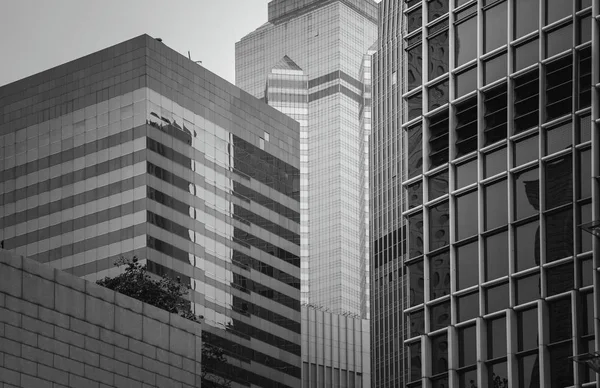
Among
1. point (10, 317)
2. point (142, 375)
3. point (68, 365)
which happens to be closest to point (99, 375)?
point (68, 365)

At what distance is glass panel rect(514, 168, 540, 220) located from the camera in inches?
3548

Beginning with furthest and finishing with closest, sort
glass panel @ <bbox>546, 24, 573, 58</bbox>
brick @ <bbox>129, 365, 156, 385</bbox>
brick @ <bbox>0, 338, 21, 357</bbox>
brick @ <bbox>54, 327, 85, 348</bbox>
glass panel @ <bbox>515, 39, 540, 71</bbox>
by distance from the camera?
brick @ <bbox>129, 365, 156, 385</bbox> → brick @ <bbox>54, 327, 85, 348</bbox> → glass panel @ <bbox>515, 39, 540, 71</bbox> → glass panel @ <bbox>546, 24, 573, 58</bbox> → brick @ <bbox>0, 338, 21, 357</bbox>

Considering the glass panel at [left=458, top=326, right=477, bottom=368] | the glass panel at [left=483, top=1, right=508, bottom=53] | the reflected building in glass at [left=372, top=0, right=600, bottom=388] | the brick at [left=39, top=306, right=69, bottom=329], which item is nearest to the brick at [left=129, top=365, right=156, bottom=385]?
the brick at [left=39, top=306, right=69, bottom=329]

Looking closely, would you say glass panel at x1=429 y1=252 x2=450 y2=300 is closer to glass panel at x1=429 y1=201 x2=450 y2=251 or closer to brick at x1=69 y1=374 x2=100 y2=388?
glass panel at x1=429 y1=201 x2=450 y2=251

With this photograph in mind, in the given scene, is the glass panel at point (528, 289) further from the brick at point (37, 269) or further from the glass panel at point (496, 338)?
the brick at point (37, 269)

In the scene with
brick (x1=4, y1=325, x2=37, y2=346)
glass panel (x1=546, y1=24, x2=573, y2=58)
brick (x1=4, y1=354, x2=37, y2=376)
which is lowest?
brick (x1=4, y1=354, x2=37, y2=376)

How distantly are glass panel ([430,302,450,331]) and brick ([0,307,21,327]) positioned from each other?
24.0 m

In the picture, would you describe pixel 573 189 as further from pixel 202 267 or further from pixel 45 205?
pixel 45 205

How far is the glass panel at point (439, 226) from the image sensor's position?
96.8 m

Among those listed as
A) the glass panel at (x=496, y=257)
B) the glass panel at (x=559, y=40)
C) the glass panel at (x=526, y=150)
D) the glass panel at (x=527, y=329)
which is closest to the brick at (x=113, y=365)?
the glass panel at (x=496, y=257)

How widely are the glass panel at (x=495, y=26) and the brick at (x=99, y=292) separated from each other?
2728 cm

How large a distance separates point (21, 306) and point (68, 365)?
17.8 ft

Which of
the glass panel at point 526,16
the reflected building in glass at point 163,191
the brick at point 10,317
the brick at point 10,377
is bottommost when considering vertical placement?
the brick at point 10,377

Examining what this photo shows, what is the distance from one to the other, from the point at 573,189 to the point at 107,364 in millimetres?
30478
